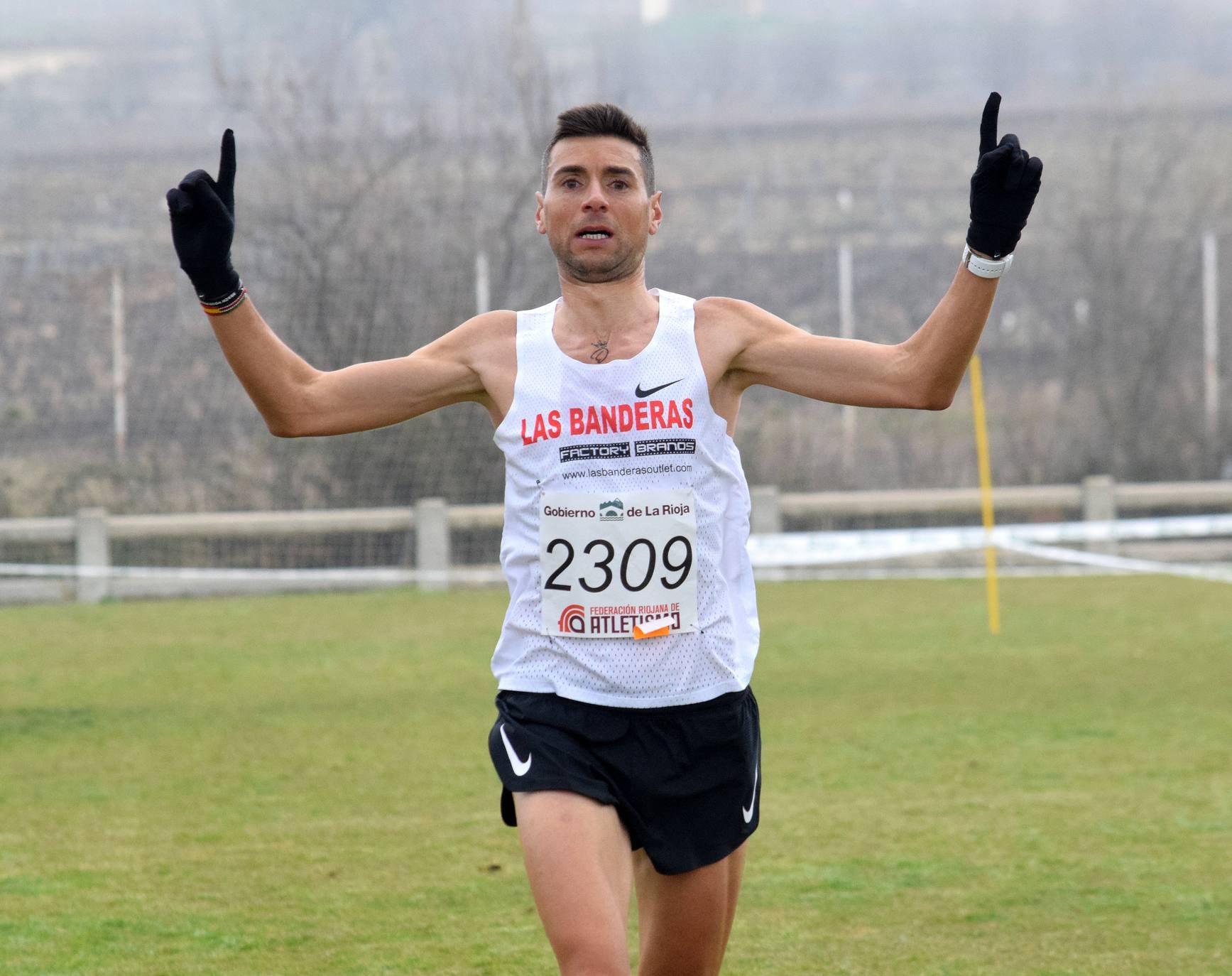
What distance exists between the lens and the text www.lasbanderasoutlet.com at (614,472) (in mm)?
3580

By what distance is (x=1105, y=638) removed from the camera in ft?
40.8

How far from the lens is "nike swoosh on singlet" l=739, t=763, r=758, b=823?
3.67 meters

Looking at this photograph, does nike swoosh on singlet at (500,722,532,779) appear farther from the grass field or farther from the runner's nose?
the grass field

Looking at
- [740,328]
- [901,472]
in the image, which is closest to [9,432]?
[901,472]

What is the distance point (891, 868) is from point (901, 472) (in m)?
15.6

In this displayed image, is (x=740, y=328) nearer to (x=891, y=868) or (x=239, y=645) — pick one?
(x=891, y=868)

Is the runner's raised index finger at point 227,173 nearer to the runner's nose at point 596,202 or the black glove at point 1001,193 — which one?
the runner's nose at point 596,202

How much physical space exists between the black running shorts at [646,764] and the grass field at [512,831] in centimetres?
165

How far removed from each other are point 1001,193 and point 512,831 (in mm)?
4354

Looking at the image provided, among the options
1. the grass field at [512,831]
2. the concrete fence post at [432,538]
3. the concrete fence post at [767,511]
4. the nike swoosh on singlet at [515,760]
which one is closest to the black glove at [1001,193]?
the nike swoosh on singlet at [515,760]

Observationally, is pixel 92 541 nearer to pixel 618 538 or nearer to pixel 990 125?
pixel 618 538

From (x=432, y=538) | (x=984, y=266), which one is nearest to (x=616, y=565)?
(x=984, y=266)

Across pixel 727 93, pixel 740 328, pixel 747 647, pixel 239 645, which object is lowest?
pixel 239 645

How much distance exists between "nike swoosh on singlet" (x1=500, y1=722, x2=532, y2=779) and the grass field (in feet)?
5.67
